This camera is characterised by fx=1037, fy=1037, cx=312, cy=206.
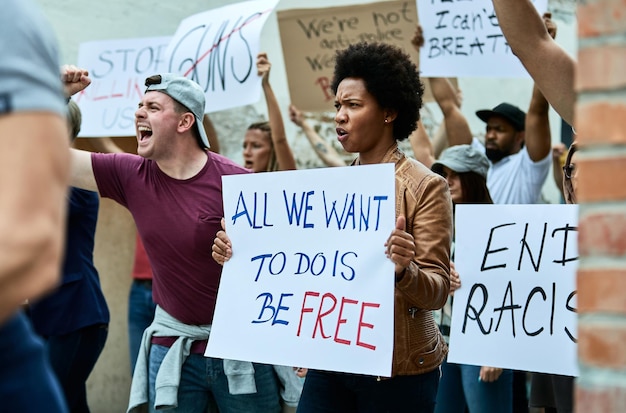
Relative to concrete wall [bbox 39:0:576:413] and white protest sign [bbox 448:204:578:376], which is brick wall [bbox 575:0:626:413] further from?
concrete wall [bbox 39:0:576:413]

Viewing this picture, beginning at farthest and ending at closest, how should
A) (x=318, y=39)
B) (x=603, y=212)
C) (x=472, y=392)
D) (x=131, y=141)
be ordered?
1. (x=131, y=141)
2. (x=318, y=39)
3. (x=472, y=392)
4. (x=603, y=212)

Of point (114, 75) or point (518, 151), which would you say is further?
point (114, 75)

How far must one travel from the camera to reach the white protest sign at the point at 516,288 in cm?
405

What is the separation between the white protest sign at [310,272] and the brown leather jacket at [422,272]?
10 centimetres

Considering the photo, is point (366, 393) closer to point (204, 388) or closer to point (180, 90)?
point (204, 388)

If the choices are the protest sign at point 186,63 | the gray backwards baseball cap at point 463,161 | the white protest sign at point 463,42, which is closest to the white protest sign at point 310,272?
the gray backwards baseball cap at point 463,161

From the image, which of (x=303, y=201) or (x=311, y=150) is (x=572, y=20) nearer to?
(x=311, y=150)

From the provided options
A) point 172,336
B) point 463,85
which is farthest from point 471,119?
point 172,336

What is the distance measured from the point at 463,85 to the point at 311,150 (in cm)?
123

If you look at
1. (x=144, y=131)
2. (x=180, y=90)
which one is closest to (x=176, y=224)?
(x=144, y=131)

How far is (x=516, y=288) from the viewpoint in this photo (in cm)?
423

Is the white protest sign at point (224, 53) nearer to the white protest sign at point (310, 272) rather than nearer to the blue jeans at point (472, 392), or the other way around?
the blue jeans at point (472, 392)

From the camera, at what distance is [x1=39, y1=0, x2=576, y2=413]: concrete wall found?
24.7ft

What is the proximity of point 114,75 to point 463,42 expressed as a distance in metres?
2.46
